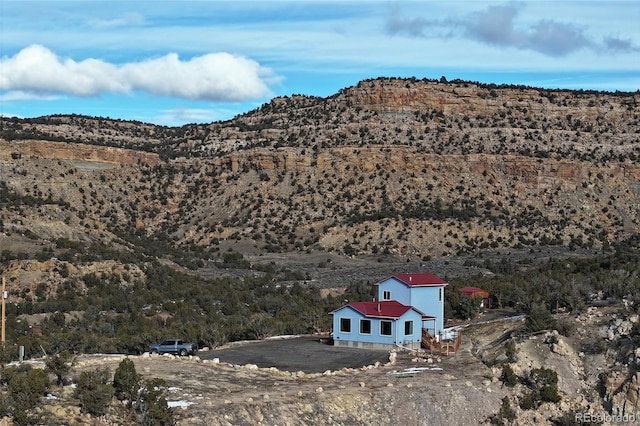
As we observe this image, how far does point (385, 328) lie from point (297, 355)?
4.13 meters

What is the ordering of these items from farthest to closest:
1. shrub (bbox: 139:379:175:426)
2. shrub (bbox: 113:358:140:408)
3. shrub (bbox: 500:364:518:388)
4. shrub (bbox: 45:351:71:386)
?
shrub (bbox: 500:364:518:388), shrub (bbox: 45:351:71:386), shrub (bbox: 113:358:140:408), shrub (bbox: 139:379:175:426)

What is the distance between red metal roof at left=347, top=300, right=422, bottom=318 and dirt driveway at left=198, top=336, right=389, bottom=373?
1579mm

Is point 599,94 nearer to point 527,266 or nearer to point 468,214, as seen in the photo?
point 468,214

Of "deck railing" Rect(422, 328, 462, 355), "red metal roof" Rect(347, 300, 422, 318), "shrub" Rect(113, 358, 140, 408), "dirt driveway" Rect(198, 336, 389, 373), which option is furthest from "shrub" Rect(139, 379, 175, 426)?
"deck railing" Rect(422, 328, 462, 355)

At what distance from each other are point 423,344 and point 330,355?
4550mm

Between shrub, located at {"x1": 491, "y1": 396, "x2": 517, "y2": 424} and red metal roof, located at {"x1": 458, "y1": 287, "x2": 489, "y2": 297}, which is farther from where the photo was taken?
red metal roof, located at {"x1": 458, "y1": 287, "x2": 489, "y2": 297}

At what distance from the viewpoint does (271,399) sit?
25797 millimetres

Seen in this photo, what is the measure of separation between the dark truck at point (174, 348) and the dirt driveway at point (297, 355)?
516 millimetres

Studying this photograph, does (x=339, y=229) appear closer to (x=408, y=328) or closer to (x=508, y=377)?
(x=408, y=328)

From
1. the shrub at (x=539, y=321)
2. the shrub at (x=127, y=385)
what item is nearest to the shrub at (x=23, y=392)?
the shrub at (x=127, y=385)

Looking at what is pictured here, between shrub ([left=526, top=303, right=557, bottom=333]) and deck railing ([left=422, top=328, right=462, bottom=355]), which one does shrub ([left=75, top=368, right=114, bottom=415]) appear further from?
shrub ([left=526, top=303, right=557, bottom=333])

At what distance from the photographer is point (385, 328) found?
121 feet

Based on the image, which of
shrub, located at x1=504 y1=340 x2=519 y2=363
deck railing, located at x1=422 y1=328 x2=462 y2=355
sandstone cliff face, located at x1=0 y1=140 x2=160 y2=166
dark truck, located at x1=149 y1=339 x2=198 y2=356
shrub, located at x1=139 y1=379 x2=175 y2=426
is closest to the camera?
shrub, located at x1=139 y1=379 x2=175 y2=426

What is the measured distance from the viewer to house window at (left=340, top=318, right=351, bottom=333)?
124 feet
